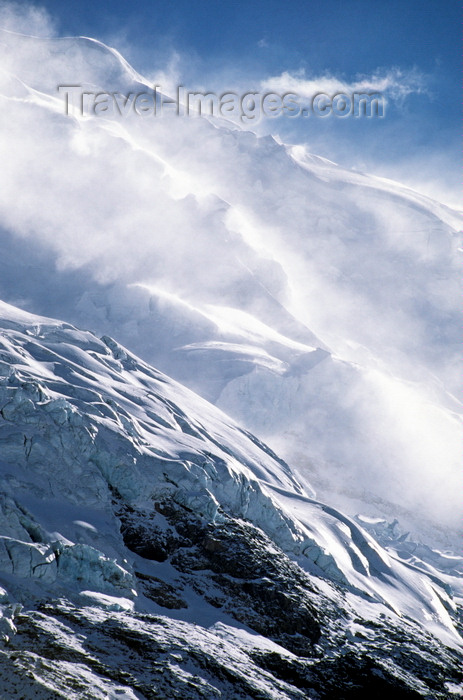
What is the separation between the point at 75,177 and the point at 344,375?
346ft

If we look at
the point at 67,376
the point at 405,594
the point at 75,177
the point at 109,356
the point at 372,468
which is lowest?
the point at 405,594

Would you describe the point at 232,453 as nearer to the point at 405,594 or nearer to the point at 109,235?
the point at 405,594

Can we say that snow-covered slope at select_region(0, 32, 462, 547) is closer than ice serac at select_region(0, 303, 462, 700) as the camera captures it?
No

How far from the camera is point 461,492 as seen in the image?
463 feet

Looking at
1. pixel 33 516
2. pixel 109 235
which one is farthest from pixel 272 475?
pixel 109 235

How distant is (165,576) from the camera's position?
1507 inches

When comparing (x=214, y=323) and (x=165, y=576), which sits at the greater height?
(x=214, y=323)

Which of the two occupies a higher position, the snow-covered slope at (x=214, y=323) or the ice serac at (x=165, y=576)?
the snow-covered slope at (x=214, y=323)

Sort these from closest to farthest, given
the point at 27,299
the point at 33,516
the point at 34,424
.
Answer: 1. the point at 33,516
2. the point at 34,424
3. the point at 27,299

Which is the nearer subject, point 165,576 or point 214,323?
point 165,576

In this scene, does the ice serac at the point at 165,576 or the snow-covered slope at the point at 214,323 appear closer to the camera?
the ice serac at the point at 165,576

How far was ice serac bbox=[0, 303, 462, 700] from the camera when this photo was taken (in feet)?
97.7

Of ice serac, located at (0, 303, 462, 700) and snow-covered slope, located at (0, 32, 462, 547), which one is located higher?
snow-covered slope, located at (0, 32, 462, 547)

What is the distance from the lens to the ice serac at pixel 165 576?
97.7ft
